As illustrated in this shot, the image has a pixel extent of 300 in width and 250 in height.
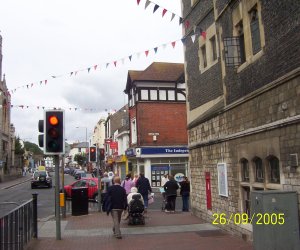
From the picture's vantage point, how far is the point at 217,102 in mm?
12875

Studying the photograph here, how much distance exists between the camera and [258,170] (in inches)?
395

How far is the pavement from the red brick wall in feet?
69.2

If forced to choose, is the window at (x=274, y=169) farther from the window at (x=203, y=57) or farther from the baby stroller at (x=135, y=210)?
the window at (x=203, y=57)

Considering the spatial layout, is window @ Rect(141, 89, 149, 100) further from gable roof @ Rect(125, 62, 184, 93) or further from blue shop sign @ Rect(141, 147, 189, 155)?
blue shop sign @ Rect(141, 147, 189, 155)

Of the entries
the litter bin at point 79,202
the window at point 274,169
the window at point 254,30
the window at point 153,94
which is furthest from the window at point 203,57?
the window at point 153,94

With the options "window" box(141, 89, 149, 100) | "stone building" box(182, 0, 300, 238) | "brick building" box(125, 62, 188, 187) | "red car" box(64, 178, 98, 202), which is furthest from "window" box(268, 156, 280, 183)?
"window" box(141, 89, 149, 100)

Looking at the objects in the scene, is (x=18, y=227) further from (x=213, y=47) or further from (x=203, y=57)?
(x=203, y=57)

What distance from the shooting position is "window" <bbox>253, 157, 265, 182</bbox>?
387 inches

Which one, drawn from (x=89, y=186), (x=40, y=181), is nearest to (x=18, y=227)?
(x=89, y=186)

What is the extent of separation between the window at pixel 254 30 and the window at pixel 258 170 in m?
2.55

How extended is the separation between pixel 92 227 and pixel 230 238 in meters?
4.61

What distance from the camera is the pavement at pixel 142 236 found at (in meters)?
9.92

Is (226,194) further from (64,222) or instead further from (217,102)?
(64,222)

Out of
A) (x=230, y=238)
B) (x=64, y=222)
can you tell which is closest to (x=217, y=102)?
(x=230, y=238)
